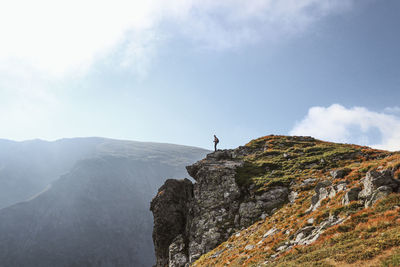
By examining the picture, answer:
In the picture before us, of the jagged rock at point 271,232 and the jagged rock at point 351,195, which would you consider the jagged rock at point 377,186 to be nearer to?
the jagged rock at point 351,195

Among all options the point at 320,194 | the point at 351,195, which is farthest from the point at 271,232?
the point at 351,195

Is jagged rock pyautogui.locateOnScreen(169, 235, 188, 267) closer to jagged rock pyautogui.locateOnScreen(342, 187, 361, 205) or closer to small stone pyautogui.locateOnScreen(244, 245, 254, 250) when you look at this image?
small stone pyautogui.locateOnScreen(244, 245, 254, 250)

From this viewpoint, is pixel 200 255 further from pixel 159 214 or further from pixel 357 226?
pixel 357 226

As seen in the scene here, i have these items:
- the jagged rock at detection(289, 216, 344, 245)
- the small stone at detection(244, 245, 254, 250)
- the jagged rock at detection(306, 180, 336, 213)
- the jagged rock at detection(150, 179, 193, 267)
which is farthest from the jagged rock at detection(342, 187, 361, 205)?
the jagged rock at detection(150, 179, 193, 267)

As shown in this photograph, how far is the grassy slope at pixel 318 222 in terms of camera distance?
12195 millimetres

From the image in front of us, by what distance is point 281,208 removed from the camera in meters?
28.1

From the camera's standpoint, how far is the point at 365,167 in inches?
968

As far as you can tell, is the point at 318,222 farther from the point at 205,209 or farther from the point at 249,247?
the point at 205,209

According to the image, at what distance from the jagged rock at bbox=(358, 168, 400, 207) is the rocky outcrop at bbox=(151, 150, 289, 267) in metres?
12.8

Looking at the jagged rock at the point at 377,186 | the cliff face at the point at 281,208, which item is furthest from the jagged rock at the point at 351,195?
the jagged rock at the point at 377,186

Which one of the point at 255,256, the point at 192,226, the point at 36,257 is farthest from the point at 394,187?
the point at 36,257

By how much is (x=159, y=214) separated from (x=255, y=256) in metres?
26.9

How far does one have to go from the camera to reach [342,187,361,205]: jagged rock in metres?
18.0

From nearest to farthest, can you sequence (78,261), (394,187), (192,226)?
(394,187) < (192,226) < (78,261)
